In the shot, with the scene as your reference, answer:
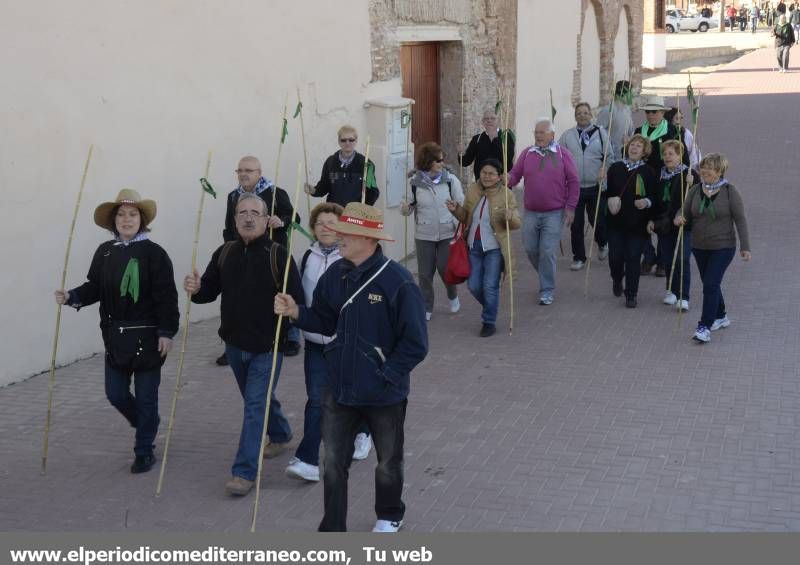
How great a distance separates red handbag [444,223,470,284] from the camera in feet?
33.5

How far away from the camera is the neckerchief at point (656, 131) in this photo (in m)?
11.9

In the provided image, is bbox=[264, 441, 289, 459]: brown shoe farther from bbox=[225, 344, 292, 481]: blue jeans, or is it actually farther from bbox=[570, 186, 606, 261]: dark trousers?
bbox=[570, 186, 606, 261]: dark trousers

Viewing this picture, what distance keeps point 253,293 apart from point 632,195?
17.2 ft

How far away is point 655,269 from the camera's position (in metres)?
12.4

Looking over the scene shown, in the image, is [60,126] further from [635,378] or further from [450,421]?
[635,378]

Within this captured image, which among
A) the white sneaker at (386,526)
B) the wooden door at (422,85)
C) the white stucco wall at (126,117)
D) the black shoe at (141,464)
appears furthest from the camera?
the wooden door at (422,85)

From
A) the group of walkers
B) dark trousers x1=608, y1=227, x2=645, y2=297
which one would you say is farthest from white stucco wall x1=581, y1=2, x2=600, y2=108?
the group of walkers

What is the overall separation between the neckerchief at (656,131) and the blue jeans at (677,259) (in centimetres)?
111

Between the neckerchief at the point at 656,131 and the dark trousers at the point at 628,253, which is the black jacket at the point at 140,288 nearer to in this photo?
the dark trousers at the point at 628,253

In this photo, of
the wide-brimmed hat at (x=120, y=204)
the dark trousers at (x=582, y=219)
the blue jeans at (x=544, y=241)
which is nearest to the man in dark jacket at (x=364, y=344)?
the wide-brimmed hat at (x=120, y=204)

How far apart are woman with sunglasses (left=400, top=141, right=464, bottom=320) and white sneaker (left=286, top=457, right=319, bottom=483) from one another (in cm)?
383

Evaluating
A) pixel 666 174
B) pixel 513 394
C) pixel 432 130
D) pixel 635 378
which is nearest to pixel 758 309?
pixel 666 174

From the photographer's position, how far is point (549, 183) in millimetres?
11047

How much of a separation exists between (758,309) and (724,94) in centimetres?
2161
